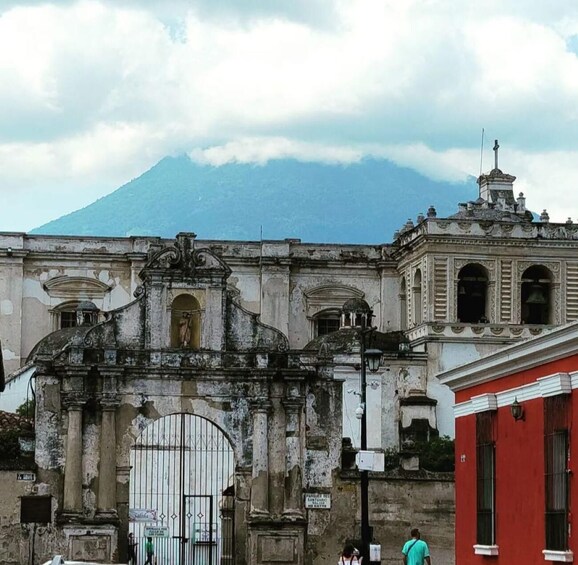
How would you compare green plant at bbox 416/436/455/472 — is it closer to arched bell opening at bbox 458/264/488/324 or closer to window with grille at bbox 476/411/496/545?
arched bell opening at bbox 458/264/488/324

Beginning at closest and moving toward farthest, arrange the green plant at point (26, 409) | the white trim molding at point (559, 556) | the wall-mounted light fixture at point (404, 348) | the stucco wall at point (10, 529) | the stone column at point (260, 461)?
the white trim molding at point (559, 556) → the stucco wall at point (10, 529) → the stone column at point (260, 461) → the green plant at point (26, 409) → the wall-mounted light fixture at point (404, 348)

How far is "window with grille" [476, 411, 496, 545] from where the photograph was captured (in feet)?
94.8

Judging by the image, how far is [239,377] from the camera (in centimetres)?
3938

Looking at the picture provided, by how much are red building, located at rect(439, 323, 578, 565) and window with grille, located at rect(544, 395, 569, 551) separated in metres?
0.01

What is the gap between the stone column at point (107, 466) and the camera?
38344mm

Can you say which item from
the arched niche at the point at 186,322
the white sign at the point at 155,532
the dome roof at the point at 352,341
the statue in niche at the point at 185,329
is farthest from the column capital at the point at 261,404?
the dome roof at the point at 352,341

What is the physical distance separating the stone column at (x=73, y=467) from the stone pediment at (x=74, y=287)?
30591 mm

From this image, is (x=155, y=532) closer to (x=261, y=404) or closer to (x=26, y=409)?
(x=261, y=404)

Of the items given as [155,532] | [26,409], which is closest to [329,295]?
[26,409]

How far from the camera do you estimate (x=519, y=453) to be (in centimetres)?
2695

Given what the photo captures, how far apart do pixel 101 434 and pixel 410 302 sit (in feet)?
101

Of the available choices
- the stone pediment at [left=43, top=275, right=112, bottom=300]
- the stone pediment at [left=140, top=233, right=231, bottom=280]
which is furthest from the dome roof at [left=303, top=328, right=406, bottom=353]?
the stone pediment at [left=140, top=233, right=231, bottom=280]

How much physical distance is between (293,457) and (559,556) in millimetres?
15162

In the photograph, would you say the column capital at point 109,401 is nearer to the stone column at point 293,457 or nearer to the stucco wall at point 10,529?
the stucco wall at point 10,529
